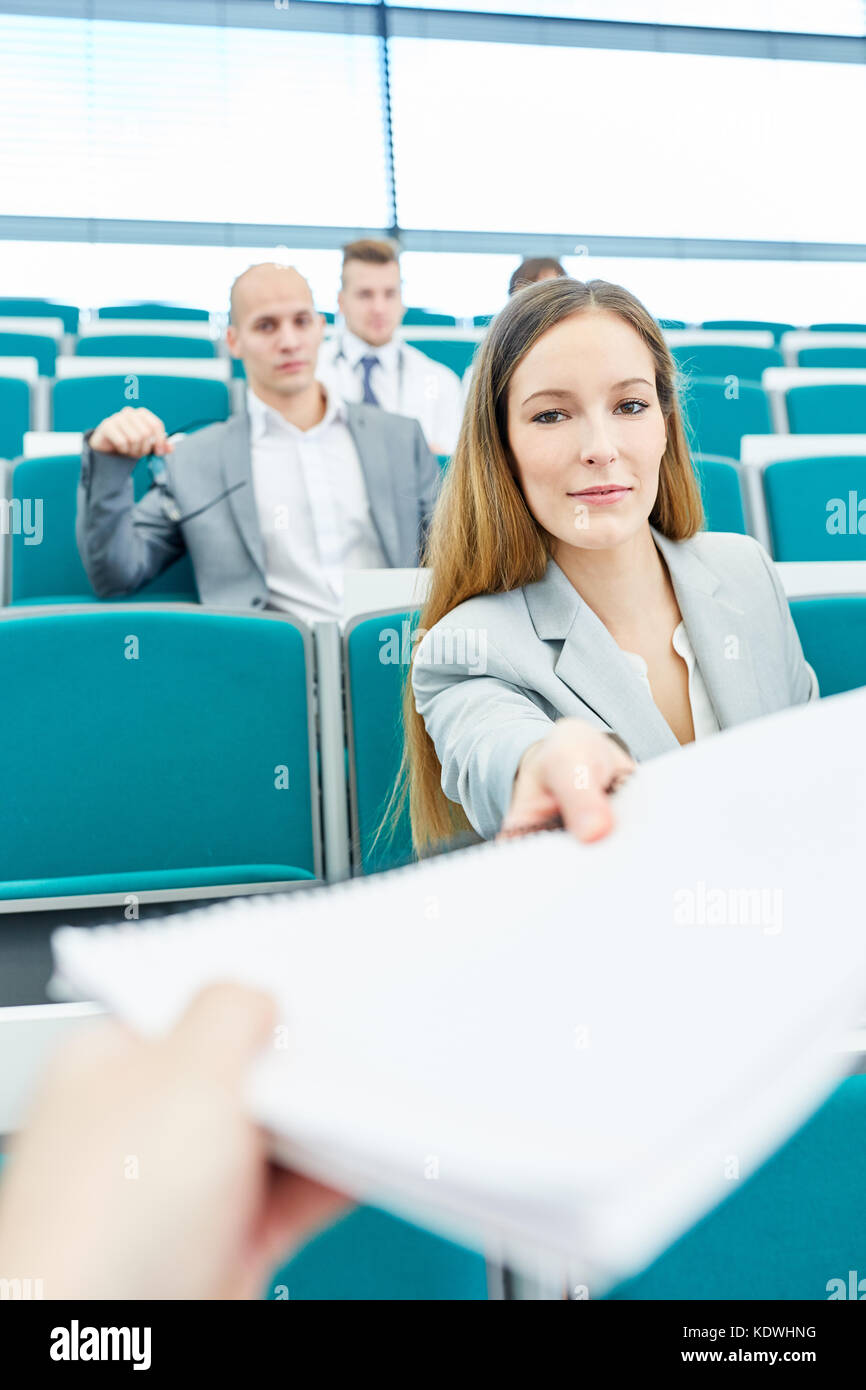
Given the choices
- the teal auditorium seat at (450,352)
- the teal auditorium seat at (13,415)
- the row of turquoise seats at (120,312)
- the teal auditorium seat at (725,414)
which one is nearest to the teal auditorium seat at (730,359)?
the teal auditorium seat at (450,352)

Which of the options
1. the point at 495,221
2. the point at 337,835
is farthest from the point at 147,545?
the point at 495,221

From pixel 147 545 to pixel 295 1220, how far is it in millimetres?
1463

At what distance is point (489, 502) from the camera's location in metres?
0.88

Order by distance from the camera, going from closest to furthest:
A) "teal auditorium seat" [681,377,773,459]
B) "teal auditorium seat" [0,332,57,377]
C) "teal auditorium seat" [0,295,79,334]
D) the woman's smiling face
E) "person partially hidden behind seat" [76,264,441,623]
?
1. the woman's smiling face
2. "person partially hidden behind seat" [76,264,441,623]
3. "teal auditorium seat" [681,377,773,459]
4. "teal auditorium seat" [0,332,57,377]
5. "teal auditorium seat" [0,295,79,334]

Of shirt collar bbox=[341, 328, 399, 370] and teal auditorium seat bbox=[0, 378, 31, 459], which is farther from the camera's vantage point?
shirt collar bbox=[341, 328, 399, 370]

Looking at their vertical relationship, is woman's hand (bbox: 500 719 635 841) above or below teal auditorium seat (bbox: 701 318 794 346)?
below

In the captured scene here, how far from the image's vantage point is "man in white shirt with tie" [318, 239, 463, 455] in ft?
7.88

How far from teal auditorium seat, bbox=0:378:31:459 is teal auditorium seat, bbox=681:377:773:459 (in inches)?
53.8

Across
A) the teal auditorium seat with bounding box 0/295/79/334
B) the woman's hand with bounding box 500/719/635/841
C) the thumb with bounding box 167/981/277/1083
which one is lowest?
the thumb with bounding box 167/981/277/1083

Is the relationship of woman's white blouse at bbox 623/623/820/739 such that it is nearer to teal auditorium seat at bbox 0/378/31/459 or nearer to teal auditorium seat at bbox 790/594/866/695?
teal auditorium seat at bbox 790/594/866/695

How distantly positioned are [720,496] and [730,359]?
176 cm

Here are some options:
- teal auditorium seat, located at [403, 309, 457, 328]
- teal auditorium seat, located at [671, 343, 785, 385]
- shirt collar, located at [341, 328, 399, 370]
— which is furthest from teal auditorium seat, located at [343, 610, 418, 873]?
teal auditorium seat, located at [403, 309, 457, 328]

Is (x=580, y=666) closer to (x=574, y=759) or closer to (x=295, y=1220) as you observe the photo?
(x=574, y=759)

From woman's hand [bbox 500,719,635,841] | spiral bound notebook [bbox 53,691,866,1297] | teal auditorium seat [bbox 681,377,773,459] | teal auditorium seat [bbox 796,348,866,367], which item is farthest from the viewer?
teal auditorium seat [bbox 796,348,866,367]
